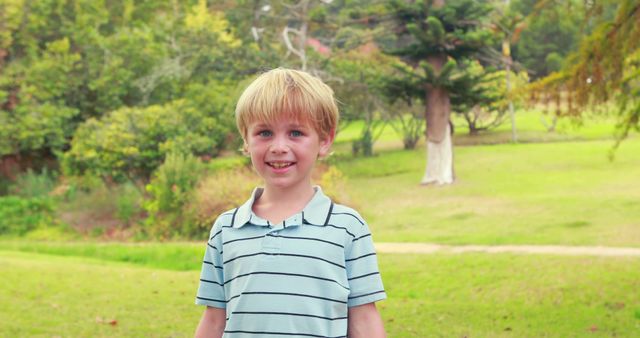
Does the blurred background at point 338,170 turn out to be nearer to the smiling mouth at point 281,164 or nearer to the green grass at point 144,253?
the green grass at point 144,253

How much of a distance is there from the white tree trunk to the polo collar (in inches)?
851

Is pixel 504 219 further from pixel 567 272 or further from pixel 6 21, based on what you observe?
pixel 6 21

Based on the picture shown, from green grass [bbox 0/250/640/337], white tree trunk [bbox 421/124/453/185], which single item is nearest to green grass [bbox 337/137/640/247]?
white tree trunk [bbox 421/124/453/185]

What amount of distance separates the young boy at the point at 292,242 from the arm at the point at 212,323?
0.08 meters

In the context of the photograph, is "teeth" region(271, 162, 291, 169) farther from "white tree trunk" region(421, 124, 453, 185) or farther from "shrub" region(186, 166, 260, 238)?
"white tree trunk" region(421, 124, 453, 185)

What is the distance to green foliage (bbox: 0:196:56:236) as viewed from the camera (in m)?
19.3

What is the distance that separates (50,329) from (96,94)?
58.4 ft

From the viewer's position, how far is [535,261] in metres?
10.3

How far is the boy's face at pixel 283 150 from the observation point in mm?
2371

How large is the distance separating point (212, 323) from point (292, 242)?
17.1 inches

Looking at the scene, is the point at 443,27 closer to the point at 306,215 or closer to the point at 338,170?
the point at 338,170

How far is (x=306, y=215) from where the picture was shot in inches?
92.4

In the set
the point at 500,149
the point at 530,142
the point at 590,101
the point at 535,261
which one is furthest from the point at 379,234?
the point at 530,142

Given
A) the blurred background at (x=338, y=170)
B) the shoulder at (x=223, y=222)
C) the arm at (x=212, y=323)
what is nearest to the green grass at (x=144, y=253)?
the blurred background at (x=338, y=170)
